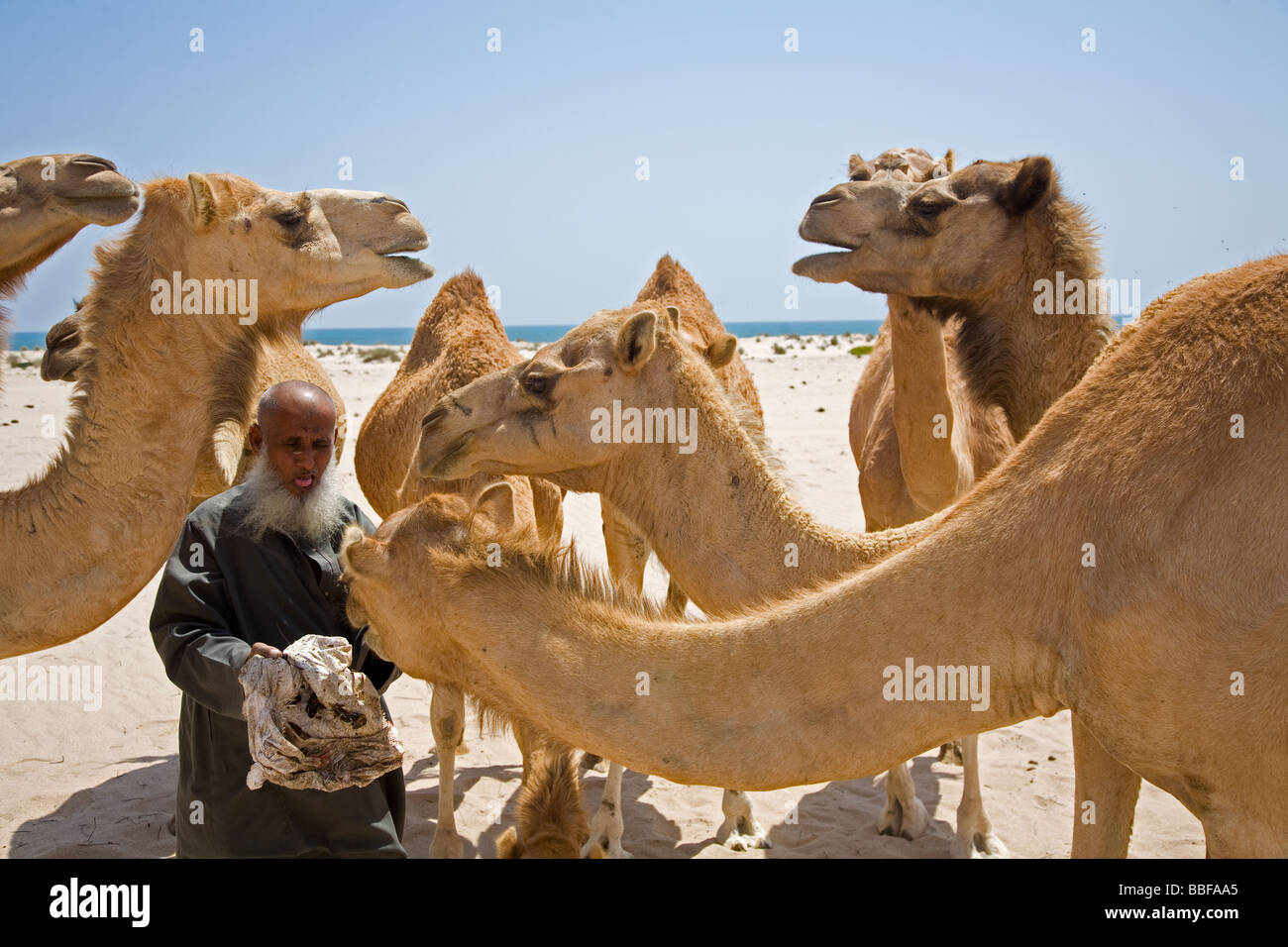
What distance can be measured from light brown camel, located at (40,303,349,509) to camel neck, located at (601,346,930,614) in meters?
1.21

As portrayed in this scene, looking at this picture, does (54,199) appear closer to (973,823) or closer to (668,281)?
(668,281)

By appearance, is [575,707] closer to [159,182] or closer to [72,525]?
[72,525]

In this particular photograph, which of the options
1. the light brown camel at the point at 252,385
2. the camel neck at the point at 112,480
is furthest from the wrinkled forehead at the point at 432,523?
the camel neck at the point at 112,480

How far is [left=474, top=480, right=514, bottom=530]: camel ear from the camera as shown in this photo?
3070 mm

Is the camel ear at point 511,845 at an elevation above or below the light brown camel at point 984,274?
below

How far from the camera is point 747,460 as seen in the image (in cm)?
413

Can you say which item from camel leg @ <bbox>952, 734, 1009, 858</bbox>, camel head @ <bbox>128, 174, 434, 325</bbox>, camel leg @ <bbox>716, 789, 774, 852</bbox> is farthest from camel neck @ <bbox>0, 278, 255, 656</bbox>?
camel leg @ <bbox>952, 734, 1009, 858</bbox>

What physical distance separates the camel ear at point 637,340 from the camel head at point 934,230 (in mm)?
1156

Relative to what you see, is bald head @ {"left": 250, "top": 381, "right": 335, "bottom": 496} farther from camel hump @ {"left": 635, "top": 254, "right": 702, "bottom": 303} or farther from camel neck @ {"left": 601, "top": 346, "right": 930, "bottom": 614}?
camel hump @ {"left": 635, "top": 254, "right": 702, "bottom": 303}

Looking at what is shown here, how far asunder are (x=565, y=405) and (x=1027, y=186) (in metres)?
2.25

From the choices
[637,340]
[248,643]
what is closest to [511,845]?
[248,643]

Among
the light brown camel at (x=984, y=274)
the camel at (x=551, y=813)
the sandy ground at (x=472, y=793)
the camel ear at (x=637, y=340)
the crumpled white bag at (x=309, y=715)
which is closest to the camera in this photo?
the crumpled white bag at (x=309, y=715)

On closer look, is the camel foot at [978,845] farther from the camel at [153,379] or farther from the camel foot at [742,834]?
the camel at [153,379]

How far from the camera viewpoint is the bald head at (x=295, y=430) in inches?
143
